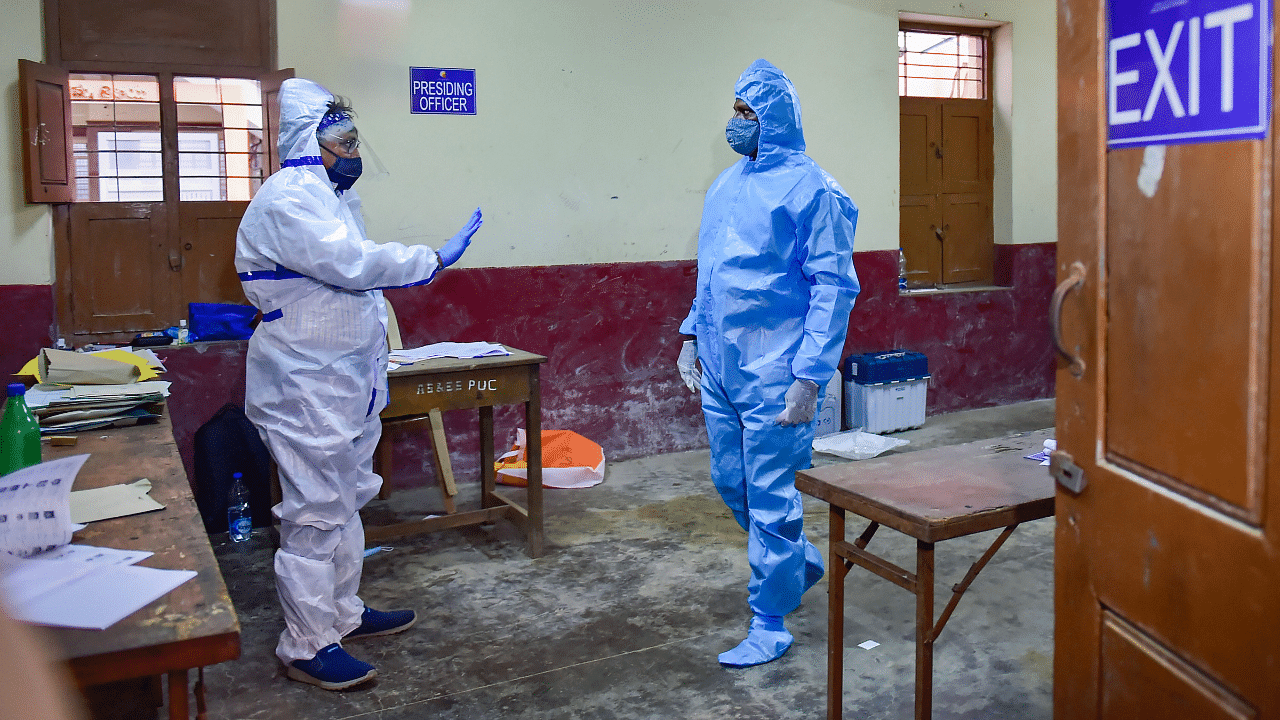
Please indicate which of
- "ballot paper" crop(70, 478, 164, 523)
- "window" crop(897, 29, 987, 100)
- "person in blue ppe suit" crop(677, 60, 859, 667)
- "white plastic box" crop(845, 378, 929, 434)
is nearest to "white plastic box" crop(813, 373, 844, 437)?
"white plastic box" crop(845, 378, 929, 434)

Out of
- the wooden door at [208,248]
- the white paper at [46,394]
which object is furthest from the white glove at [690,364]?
the wooden door at [208,248]

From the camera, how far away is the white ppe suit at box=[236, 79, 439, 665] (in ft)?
8.61

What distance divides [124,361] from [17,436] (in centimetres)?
117

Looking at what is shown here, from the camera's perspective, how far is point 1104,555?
1.41 m

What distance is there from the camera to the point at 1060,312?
4.66 feet

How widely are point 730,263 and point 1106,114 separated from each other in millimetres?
1540

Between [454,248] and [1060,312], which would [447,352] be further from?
[1060,312]

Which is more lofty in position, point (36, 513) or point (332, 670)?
point (36, 513)

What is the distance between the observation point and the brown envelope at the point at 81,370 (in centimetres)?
274

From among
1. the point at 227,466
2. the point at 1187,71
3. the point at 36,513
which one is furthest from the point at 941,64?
the point at 36,513

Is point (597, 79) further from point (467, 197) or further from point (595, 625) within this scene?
point (595, 625)

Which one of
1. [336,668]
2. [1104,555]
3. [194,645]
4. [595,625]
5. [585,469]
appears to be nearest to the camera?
[194,645]

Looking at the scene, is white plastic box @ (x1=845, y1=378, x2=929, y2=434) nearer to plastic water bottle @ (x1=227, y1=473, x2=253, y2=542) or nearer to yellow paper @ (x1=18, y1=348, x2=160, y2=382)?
plastic water bottle @ (x1=227, y1=473, x2=253, y2=542)

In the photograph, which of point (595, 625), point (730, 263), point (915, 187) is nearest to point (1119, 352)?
point (730, 263)
